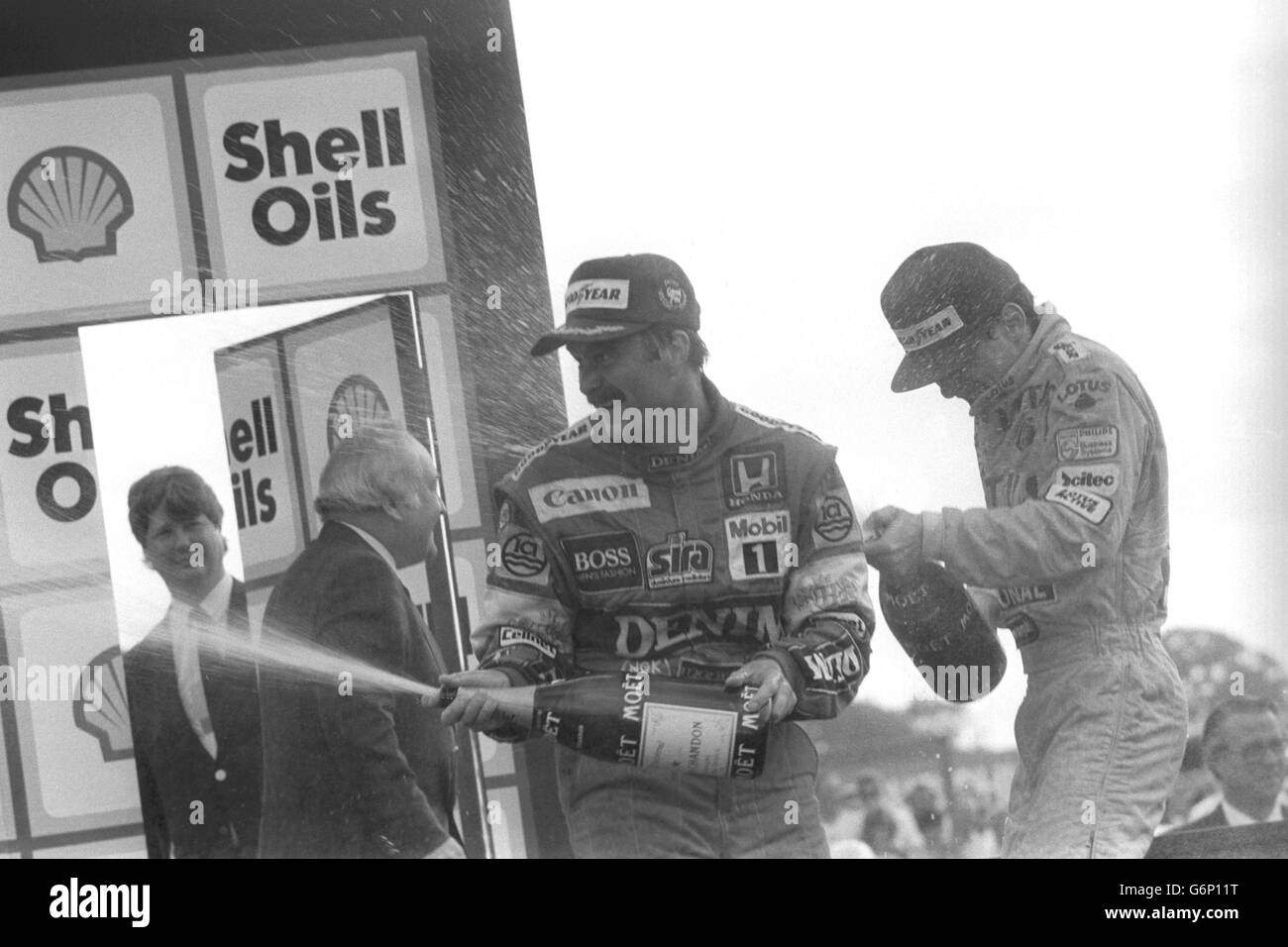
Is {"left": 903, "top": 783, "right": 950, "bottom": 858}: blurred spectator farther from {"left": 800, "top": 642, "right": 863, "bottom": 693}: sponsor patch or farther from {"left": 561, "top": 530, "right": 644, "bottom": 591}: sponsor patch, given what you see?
{"left": 561, "top": 530, "right": 644, "bottom": 591}: sponsor patch

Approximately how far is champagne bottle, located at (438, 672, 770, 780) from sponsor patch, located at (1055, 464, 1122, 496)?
564 mm

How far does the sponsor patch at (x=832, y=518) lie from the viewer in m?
2.04

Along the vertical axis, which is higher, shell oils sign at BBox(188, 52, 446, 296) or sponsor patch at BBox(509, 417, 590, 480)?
shell oils sign at BBox(188, 52, 446, 296)

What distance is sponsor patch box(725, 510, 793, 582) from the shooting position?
202 centimetres

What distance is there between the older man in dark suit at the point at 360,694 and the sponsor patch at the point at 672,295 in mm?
435

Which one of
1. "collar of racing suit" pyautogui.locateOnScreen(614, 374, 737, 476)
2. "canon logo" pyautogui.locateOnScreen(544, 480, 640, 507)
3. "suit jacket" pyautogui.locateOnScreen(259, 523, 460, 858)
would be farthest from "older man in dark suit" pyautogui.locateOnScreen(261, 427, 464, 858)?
"collar of racing suit" pyautogui.locateOnScreen(614, 374, 737, 476)

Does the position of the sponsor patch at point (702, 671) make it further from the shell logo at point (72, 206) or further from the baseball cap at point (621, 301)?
the shell logo at point (72, 206)

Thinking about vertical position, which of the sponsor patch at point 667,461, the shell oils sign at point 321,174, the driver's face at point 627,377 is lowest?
the sponsor patch at point 667,461

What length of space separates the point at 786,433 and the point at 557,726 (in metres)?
0.56

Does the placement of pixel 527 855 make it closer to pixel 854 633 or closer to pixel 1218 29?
pixel 854 633

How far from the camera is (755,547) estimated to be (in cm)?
202

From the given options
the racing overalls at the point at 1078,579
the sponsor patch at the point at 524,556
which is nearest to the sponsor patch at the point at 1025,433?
the racing overalls at the point at 1078,579

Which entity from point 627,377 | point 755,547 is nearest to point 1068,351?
point 755,547

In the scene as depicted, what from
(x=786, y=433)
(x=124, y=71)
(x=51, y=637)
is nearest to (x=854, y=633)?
(x=786, y=433)
